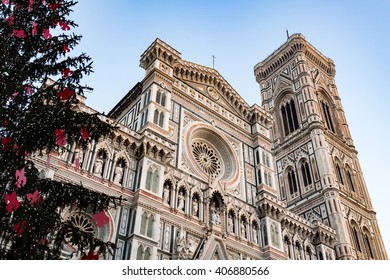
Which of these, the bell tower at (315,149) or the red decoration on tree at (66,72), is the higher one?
the bell tower at (315,149)

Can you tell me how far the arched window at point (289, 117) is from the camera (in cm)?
3744

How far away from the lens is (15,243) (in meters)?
6.53

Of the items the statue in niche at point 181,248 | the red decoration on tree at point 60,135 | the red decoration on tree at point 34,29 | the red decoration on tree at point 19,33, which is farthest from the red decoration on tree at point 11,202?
the statue in niche at point 181,248

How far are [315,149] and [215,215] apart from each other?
16.6 metres

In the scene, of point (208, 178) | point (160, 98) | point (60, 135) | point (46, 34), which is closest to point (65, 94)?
point (60, 135)

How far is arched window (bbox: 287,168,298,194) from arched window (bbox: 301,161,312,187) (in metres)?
0.89

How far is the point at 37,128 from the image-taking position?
738cm

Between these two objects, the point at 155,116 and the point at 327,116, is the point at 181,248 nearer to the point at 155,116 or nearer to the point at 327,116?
the point at 155,116

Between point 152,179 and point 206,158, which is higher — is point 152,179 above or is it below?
below

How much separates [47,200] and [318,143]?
28572 millimetres

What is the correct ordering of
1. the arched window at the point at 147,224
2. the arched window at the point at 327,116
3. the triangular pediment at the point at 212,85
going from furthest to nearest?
the arched window at the point at 327,116
the triangular pediment at the point at 212,85
the arched window at the point at 147,224

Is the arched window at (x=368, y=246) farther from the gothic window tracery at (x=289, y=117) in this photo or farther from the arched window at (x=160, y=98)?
the arched window at (x=160, y=98)

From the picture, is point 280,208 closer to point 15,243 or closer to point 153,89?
point 153,89

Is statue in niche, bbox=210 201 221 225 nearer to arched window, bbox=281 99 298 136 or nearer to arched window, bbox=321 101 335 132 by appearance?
arched window, bbox=281 99 298 136
